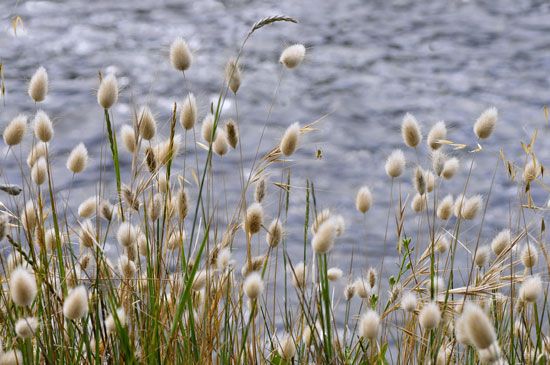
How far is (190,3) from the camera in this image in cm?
998

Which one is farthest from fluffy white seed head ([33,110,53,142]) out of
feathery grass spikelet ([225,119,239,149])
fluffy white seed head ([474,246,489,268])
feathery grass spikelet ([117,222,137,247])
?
fluffy white seed head ([474,246,489,268])

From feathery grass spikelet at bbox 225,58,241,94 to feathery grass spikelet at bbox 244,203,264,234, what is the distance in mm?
307

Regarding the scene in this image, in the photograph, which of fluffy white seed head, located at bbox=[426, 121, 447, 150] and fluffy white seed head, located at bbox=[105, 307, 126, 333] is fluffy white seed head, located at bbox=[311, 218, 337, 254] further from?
fluffy white seed head, located at bbox=[426, 121, 447, 150]

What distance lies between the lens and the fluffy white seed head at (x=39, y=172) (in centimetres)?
245

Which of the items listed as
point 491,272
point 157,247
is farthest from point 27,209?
point 491,272

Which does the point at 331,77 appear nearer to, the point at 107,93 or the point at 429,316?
the point at 107,93

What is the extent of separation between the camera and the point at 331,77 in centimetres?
802

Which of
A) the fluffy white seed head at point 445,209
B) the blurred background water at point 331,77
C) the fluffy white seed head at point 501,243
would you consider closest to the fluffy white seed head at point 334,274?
the fluffy white seed head at point 445,209

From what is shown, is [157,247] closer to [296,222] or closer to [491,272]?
[491,272]

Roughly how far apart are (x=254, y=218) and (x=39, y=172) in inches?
22.5

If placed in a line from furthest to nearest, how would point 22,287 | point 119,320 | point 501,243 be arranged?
point 501,243 < point 119,320 < point 22,287

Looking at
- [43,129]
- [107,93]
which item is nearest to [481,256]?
[107,93]

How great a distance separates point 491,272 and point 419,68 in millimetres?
5979

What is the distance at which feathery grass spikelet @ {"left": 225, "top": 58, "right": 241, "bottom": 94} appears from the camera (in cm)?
241
